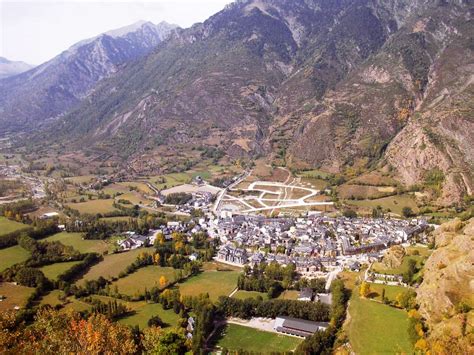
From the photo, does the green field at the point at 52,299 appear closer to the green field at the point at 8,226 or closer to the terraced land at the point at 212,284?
the terraced land at the point at 212,284

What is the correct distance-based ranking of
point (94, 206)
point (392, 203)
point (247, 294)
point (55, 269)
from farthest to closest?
point (94, 206)
point (392, 203)
point (55, 269)
point (247, 294)

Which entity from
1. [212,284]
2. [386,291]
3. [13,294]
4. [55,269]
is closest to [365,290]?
[386,291]

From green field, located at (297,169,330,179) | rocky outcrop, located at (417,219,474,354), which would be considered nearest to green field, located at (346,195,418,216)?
green field, located at (297,169,330,179)

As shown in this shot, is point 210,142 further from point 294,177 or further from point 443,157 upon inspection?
point 443,157

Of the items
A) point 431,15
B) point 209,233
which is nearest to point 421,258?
point 209,233

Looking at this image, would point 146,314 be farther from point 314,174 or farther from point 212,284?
point 314,174

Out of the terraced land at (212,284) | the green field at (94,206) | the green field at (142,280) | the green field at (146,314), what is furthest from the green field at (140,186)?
the green field at (146,314)
